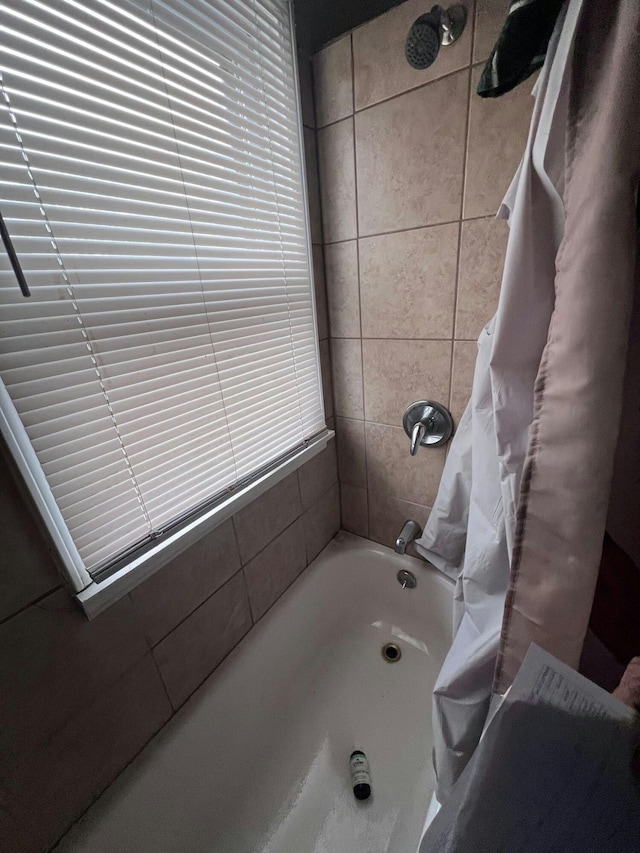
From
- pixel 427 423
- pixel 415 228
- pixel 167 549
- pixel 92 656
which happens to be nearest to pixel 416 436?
pixel 427 423

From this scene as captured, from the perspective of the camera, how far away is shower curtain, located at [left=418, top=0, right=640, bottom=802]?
0.33 m

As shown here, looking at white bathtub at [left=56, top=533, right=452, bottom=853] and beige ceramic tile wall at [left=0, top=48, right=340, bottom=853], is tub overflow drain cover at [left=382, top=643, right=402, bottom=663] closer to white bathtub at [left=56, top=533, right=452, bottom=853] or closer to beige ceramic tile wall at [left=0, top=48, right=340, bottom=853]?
white bathtub at [left=56, top=533, right=452, bottom=853]

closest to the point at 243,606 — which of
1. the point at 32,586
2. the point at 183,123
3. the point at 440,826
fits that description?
the point at 32,586

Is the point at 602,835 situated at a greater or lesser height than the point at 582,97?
lesser

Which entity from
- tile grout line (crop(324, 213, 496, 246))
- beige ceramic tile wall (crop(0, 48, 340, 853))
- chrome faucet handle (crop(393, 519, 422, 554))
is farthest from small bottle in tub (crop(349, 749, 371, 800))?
tile grout line (crop(324, 213, 496, 246))

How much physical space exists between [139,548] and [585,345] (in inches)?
34.0

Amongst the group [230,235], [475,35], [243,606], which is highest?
[475,35]

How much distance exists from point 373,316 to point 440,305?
8.4 inches

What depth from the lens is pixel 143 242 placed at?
0.65 m

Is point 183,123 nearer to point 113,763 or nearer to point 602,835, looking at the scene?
point 602,835

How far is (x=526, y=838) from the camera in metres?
0.36

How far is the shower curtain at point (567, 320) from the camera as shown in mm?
328

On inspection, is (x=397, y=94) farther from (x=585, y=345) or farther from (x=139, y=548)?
(x=139, y=548)

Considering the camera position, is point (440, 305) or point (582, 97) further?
point (440, 305)
